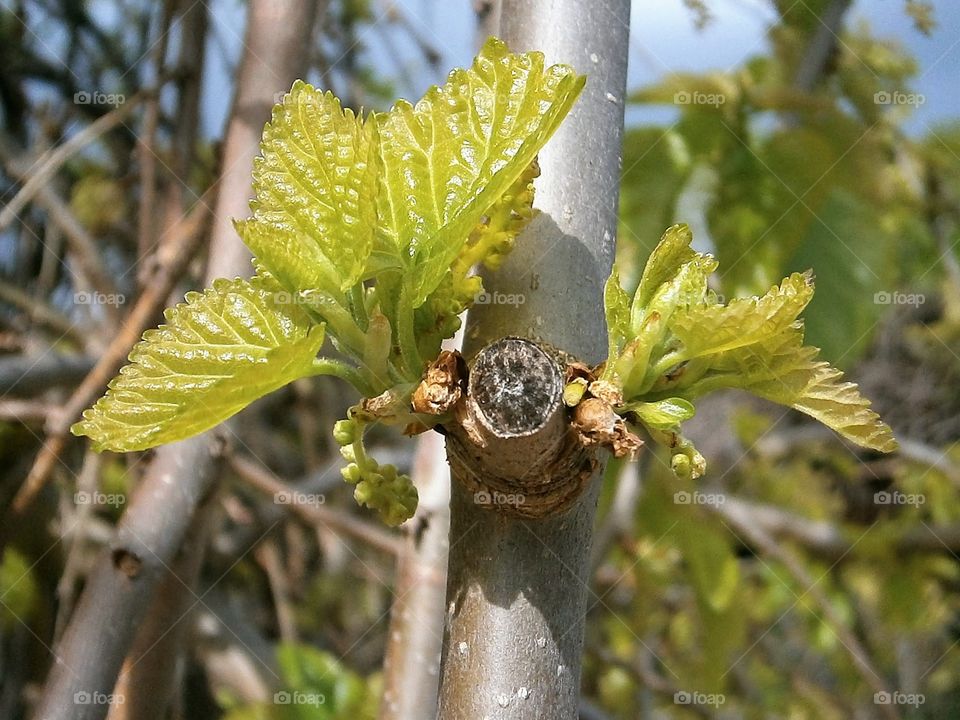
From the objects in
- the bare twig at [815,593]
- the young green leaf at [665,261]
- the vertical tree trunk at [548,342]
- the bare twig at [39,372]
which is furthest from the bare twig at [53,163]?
the bare twig at [815,593]

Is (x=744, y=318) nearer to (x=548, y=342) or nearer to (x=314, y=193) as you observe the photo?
(x=548, y=342)

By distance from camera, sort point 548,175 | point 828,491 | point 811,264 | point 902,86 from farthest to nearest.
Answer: point 828,491, point 902,86, point 811,264, point 548,175

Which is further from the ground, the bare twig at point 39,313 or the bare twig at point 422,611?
the bare twig at point 39,313

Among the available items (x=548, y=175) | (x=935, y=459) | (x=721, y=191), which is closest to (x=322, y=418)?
(x=721, y=191)

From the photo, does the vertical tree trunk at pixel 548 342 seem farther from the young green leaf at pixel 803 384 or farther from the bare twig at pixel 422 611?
the bare twig at pixel 422 611

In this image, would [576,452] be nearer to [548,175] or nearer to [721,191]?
[548,175]

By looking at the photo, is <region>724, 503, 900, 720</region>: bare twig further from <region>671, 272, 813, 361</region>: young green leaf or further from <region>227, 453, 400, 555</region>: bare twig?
<region>671, 272, 813, 361</region>: young green leaf
